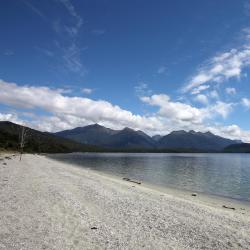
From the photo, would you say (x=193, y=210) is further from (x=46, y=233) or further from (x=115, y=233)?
(x=46, y=233)

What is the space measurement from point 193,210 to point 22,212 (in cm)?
1426

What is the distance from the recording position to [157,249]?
1385cm

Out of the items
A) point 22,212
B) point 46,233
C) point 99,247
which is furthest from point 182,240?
point 22,212

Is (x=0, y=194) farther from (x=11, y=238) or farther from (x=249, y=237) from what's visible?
(x=249, y=237)

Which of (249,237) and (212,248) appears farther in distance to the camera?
(249,237)

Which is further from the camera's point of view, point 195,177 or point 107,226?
point 195,177

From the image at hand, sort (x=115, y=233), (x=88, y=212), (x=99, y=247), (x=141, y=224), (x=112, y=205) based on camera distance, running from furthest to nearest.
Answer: (x=112, y=205) → (x=88, y=212) → (x=141, y=224) → (x=115, y=233) → (x=99, y=247)

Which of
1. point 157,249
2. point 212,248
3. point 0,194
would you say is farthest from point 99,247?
point 0,194

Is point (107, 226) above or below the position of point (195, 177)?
below

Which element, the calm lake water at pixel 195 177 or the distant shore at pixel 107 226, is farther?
the calm lake water at pixel 195 177

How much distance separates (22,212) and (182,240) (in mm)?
10909

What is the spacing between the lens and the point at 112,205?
24.7m

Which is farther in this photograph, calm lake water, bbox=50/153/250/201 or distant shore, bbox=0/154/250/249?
calm lake water, bbox=50/153/250/201

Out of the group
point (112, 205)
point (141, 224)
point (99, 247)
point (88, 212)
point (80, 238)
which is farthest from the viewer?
point (112, 205)
